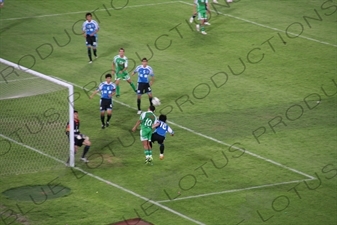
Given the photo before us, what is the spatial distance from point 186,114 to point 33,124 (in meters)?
4.76

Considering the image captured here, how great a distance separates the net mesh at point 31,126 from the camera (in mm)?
25031

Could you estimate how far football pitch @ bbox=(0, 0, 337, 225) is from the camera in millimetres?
23047

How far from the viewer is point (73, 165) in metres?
24.9

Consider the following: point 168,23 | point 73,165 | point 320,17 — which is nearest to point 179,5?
point 168,23

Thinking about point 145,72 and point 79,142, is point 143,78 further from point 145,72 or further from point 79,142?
point 79,142

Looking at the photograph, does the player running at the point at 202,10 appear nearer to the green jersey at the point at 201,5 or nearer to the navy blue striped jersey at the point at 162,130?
the green jersey at the point at 201,5

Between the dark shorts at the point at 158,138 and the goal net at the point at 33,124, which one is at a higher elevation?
the goal net at the point at 33,124

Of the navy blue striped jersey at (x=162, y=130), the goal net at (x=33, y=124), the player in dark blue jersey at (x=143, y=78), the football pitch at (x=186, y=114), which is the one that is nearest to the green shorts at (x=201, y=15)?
the football pitch at (x=186, y=114)

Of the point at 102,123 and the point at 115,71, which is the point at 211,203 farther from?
the point at 115,71

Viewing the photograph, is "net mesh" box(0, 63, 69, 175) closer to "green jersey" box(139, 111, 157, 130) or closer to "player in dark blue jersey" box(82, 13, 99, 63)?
"green jersey" box(139, 111, 157, 130)

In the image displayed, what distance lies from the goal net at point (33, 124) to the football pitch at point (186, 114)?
54 mm

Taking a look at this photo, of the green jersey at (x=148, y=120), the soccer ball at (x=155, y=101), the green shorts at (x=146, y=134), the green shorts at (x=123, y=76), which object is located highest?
the green shorts at (x=123, y=76)

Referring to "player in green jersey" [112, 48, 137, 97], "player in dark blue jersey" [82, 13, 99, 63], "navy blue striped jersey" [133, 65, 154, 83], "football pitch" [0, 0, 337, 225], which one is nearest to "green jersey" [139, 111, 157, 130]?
"football pitch" [0, 0, 337, 225]

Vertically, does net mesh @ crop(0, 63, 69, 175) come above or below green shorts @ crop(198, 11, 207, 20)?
below
